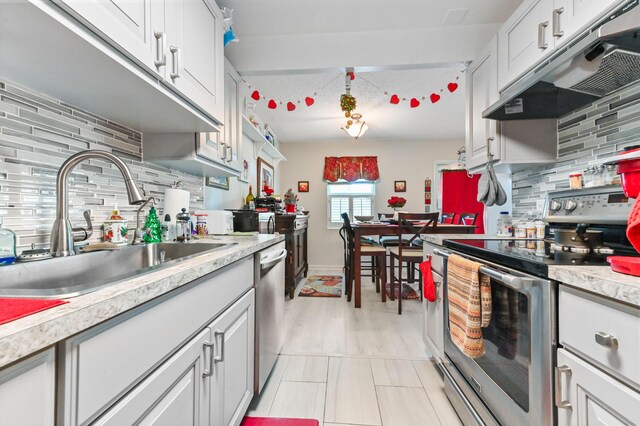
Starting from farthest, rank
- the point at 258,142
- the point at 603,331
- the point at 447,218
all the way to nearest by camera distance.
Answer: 1. the point at 447,218
2. the point at 258,142
3. the point at 603,331

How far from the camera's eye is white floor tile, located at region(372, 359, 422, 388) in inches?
68.1

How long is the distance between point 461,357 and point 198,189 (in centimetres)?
203

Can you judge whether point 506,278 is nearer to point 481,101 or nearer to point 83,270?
point 83,270

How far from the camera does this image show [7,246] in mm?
845

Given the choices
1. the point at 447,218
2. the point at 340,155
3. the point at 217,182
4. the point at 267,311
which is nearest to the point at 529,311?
the point at 267,311

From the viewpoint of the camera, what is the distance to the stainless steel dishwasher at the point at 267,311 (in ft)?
4.81

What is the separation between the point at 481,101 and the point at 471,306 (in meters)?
1.57

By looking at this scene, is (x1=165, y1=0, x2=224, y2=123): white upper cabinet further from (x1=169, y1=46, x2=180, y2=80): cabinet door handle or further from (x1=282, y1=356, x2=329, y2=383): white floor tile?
(x1=282, y1=356, x2=329, y2=383): white floor tile

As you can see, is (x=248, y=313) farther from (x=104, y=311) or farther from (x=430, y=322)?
(x=430, y=322)

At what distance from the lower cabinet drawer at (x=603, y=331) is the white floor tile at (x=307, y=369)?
1368 mm

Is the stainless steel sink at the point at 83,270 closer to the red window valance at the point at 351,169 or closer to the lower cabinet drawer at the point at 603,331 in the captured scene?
the lower cabinet drawer at the point at 603,331

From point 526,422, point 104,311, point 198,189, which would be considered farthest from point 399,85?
point 104,311

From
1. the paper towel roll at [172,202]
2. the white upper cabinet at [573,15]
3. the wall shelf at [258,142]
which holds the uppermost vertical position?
the wall shelf at [258,142]

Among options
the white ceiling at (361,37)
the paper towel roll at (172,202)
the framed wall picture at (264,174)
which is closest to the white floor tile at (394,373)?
the paper towel roll at (172,202)
